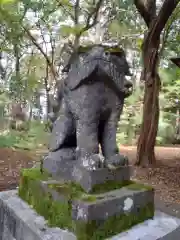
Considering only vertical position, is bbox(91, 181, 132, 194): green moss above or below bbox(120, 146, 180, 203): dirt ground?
above

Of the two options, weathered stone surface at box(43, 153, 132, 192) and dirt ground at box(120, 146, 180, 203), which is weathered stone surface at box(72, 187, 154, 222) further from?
dirt ground at box(120, 146, 180, 203)

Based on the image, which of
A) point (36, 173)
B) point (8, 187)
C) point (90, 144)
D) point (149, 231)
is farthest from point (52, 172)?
point (8, 187)

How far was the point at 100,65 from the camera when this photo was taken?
1.86 meters

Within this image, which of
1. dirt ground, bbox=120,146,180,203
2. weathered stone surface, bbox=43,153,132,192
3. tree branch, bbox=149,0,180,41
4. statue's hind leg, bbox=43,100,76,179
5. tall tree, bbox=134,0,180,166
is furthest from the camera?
tall tree, bbox=134,0,180,166

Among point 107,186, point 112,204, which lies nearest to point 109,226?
point 112,204

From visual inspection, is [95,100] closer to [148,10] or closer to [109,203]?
[109,203]

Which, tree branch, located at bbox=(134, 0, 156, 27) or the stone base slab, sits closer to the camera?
the stone base slab

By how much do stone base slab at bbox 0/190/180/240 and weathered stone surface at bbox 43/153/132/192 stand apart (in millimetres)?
344

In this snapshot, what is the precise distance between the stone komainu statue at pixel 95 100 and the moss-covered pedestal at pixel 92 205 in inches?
8.2

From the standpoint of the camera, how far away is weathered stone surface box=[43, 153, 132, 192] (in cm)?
184

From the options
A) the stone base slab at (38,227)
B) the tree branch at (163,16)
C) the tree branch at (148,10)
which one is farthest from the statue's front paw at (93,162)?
the tree branch at (148,10)

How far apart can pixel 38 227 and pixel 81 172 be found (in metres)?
0.48

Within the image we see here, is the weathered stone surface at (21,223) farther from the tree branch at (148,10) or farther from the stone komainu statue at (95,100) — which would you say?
the tree branch at (148,10)

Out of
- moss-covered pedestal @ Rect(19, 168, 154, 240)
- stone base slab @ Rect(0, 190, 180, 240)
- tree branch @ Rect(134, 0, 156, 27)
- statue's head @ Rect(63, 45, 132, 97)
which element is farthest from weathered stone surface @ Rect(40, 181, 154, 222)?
tree branch @ Rect(134, 0, 156, 27)
